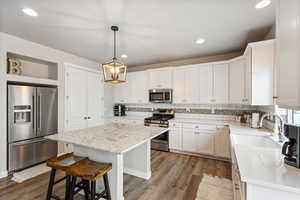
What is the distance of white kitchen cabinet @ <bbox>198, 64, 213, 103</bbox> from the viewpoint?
3.38m

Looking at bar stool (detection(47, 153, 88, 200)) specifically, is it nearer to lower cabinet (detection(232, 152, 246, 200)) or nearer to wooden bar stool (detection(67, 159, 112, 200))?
wooden bar stool (detection(67, 159, 112, 200))

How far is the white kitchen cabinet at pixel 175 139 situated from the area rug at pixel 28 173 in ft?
9.11

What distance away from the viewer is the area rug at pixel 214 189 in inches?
74.7

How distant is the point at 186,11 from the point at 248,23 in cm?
106

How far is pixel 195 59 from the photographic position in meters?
3.82

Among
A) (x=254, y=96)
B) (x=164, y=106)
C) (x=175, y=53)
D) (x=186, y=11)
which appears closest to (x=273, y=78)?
(x=254, y=96)

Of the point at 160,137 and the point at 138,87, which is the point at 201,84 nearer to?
the point at 160,137

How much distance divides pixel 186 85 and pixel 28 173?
3.91 meters

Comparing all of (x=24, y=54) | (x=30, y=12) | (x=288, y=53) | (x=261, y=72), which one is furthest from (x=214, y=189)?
(x=24, y=54)

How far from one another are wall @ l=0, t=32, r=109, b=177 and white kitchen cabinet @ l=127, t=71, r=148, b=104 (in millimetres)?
1679

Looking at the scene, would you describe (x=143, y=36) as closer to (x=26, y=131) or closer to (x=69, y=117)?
(x=69, y=117)

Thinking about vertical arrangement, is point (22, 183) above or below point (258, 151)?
below

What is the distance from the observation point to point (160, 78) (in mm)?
3973

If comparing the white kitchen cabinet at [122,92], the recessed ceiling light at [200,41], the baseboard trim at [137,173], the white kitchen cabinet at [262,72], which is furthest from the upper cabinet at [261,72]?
the white kitchen cabinet at [122,92]
